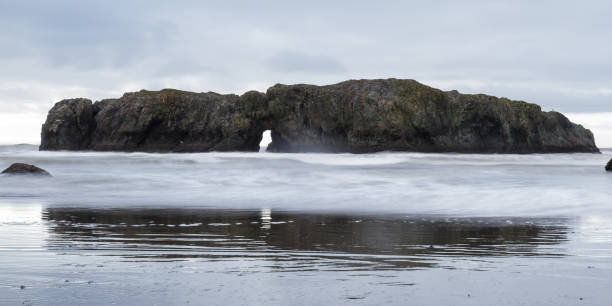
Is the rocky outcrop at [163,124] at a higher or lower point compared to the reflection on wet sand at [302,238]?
higher

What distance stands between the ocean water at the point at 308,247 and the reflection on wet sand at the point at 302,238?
0.02 m

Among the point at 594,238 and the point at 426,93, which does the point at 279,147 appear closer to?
the point at 426,93

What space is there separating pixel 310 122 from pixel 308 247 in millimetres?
44606

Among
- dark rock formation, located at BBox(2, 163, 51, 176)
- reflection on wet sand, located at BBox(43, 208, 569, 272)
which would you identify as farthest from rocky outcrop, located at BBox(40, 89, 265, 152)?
reflection on wet sand, located at BBox(43, 208, 569, 272)

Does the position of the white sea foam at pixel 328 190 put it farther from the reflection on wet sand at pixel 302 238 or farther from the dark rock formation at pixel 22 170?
the reflection on wet sand at pixel 302 238

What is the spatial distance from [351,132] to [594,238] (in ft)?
138

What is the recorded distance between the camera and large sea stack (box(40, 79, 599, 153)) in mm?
48844

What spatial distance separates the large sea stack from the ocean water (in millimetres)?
34146

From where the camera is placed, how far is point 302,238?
6.92 meters

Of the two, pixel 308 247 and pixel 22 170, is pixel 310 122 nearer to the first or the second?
pixel 22 170

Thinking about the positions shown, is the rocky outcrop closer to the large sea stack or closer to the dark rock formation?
the large sea stack

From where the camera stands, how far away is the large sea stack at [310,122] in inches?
1923

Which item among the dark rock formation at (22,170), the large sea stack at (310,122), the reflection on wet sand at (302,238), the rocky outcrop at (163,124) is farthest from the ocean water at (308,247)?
the rocky outcrop at (163,124)

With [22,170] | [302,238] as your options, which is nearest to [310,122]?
[22,170]
